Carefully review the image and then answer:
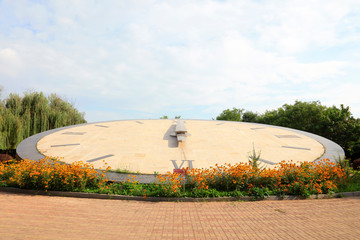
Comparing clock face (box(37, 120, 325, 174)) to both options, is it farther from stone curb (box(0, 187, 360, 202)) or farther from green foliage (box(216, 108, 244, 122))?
green foliage (box(216, 108, 244, 122))

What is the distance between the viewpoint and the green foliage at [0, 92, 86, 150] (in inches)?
634

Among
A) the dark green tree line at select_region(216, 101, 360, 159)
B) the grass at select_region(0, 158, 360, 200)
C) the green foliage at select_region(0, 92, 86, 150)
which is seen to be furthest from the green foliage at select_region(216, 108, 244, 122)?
the grass at select_region(0, 158, 360, 200)

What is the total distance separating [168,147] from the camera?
877cm

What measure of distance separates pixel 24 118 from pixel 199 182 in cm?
1701

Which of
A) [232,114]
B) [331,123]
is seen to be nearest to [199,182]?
[331,123]

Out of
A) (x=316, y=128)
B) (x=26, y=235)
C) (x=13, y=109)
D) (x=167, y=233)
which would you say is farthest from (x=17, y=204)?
(x=316, y=128)

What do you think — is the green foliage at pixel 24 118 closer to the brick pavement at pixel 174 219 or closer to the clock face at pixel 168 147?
the clock face at pixel 168 147

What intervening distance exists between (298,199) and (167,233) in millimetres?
4006

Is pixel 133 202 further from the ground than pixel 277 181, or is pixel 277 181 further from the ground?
pixel 277 181

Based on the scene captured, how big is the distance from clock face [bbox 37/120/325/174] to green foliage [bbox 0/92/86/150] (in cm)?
724

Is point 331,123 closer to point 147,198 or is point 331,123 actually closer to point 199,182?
point 199,182

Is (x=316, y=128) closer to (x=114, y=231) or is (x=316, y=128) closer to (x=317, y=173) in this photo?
(x=317, y=173)

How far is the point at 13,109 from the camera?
17.5 metres

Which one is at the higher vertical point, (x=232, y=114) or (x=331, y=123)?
(x=232, y=114)
